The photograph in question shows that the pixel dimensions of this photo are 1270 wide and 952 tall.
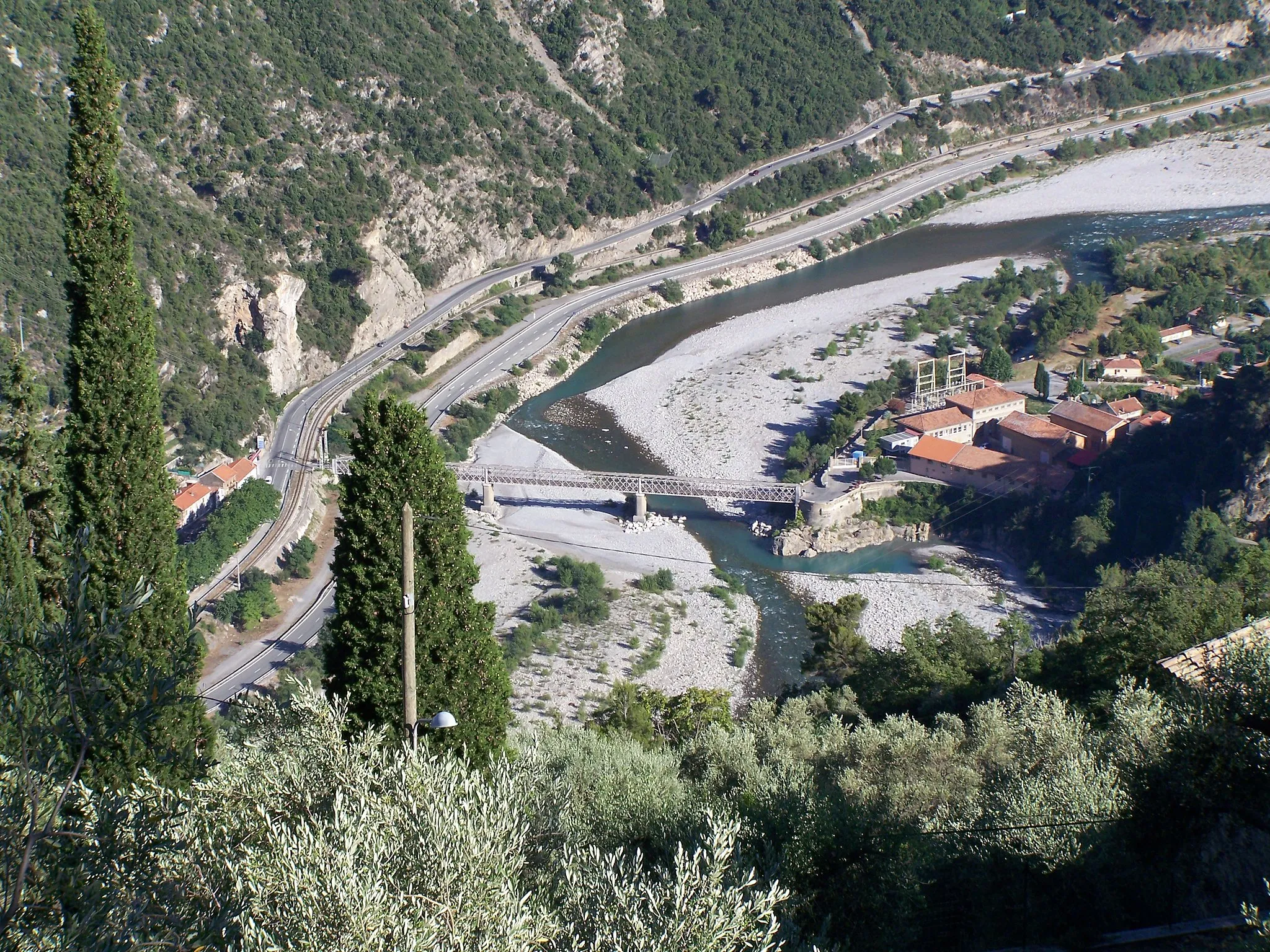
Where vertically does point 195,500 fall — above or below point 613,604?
above

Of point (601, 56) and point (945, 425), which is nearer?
point (945, 425)

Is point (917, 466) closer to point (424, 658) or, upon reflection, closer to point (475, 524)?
point (475, 524)

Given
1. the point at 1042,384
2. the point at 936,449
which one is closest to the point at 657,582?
the point at 936,449

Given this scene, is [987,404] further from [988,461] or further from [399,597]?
[399,597]

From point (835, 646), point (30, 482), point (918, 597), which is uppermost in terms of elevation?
point (30, 482)

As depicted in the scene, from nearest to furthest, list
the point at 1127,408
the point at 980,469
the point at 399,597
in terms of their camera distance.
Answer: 1. the point at 399,597
2. the point at 980,469
3. the point at 1127,408

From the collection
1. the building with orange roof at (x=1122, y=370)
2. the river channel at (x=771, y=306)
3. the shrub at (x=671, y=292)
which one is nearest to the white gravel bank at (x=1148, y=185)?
the river channel at (x=771, y=306)

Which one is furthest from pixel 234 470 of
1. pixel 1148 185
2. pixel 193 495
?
pixel 1148 185

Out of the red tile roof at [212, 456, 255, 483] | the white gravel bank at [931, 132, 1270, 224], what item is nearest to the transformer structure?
the red tile roof at [212, 456, 255, 483]

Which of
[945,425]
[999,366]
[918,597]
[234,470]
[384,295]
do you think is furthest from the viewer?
[384,295]
